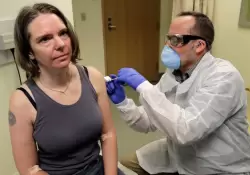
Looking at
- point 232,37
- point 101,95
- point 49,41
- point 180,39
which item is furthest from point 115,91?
point 232,37

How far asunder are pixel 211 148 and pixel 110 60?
3217mm

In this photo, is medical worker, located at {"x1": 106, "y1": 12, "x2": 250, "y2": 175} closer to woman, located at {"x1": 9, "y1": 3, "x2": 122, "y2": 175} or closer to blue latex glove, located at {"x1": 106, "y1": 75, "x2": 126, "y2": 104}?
blue latex glove, located at {"x1": 106, "y1": 75, "x2": 126, "y2": 104}

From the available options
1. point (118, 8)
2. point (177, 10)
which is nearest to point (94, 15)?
point (118, 8)

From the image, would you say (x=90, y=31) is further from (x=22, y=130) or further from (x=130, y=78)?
(x=22, y=130)

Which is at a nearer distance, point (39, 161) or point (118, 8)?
point (39, 161)

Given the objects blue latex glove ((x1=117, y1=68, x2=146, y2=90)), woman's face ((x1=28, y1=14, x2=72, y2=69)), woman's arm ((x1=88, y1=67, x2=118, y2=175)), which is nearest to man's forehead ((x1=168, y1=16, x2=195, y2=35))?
blue latex glove ((x1=117, y1=68, x2=146, y2=90))

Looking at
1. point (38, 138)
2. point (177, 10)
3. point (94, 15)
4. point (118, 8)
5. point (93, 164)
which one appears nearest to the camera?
point (38, 138)

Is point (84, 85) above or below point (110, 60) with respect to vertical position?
above

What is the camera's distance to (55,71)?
109 centimetres

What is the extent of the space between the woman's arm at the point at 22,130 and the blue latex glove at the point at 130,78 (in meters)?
0.49

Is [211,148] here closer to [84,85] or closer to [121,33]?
[84,85]

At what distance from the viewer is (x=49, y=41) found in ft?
3.32

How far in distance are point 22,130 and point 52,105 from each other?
0.45 ft

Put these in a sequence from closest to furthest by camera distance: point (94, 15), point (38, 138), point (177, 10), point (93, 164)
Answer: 1. point (38, 138)
2. point (93, 164)
3. point (177, 10)
4. point (94, 15)
